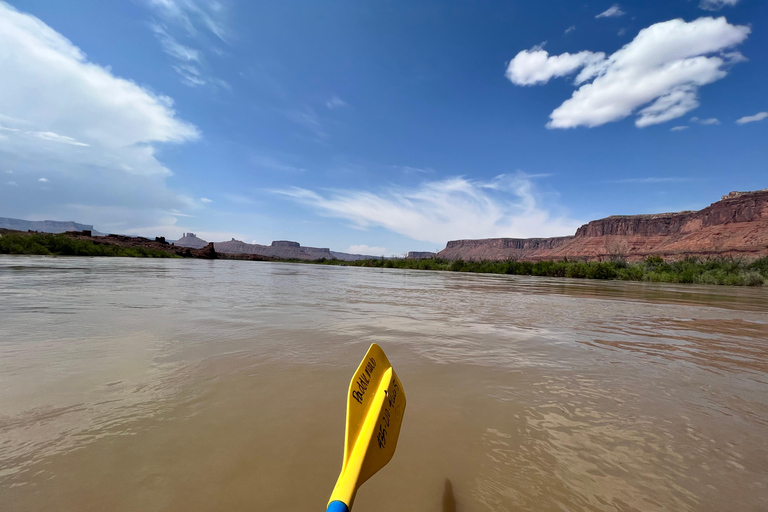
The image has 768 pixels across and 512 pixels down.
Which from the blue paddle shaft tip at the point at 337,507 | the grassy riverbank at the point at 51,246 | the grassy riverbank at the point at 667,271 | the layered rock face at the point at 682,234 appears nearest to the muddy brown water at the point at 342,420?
the blue paddle shaft tip at the point at 337,507

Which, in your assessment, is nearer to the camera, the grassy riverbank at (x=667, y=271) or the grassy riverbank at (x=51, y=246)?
the grassy riverbank at (x=667, y=271)

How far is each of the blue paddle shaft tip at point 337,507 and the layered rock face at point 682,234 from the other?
194 ft

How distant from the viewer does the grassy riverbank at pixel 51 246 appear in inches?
1027

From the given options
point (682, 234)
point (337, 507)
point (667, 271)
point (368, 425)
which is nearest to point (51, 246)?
point (368, 425)

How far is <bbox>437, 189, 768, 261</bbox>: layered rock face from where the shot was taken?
214ft

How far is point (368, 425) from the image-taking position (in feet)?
5.15

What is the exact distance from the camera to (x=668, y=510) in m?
1.45


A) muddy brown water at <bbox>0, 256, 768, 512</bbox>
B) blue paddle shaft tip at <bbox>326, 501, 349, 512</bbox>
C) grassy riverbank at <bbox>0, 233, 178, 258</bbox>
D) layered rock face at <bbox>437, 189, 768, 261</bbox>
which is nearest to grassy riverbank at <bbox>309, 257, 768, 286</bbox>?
layered rock face at <bbox>437, 189, 768, 261</bbox>

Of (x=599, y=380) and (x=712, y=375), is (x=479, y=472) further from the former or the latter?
(x=712, y=375)

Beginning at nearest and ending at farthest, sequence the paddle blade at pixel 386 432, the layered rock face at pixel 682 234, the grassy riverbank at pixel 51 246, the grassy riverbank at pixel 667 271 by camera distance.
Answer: the paddle blade at pixel 386 432, the grassy riverbank at pixel 667 271, the grassy riverbank at pixel 51 246, the layered rock face at pixel 682 234

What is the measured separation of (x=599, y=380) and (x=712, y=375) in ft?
4.58

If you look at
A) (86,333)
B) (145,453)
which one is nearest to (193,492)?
(145,453)

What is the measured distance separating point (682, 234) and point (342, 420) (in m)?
115

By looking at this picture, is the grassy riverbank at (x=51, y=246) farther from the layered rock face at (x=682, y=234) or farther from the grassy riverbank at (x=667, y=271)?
the layered rock face at (x=682, y=234)
